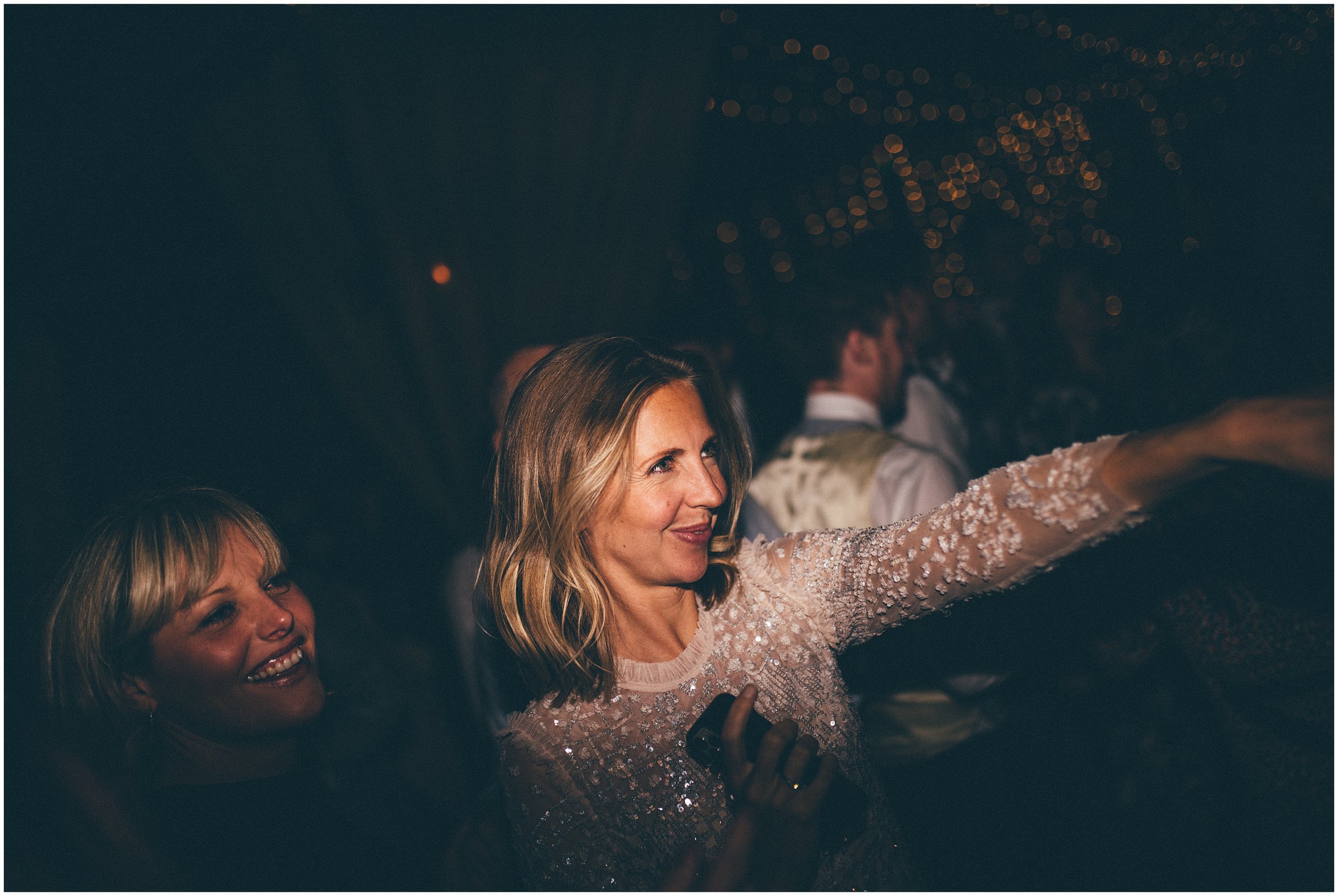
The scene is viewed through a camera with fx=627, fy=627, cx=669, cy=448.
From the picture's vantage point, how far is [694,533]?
1195 millimetres

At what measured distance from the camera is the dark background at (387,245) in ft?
5.39

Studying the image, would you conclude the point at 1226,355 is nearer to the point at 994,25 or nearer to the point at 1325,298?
the point at 1325,298

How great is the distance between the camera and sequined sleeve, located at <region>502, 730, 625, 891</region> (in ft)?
3.64

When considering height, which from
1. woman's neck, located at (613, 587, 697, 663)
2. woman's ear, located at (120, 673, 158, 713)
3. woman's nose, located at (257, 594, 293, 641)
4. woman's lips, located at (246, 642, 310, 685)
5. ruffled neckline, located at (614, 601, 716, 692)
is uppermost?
woman's nose, located at (257, 594, 293, 641)

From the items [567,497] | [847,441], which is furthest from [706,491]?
[847,441]

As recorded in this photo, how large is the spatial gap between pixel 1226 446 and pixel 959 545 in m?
0.37

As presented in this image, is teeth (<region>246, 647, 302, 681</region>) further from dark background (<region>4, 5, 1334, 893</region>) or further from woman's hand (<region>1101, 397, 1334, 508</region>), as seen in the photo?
woman's hand (<region>1101, 397, 1334, 508</region>)

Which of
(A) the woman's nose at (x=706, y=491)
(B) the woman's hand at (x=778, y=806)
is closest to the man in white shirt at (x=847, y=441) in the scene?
(A) the woman's nose at (x=706, y=491)

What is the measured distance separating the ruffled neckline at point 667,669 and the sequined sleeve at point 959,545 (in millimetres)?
211

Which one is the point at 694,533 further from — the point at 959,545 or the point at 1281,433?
the point at 1281,433

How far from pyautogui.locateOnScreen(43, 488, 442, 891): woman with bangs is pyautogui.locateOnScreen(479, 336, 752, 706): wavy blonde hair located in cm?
42

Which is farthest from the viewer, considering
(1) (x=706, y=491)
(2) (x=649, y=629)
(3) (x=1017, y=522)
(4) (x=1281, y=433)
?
(2) (x=649, y=629)

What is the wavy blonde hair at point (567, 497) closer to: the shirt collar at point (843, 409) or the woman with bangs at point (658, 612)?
the woman with bangs at point (658, 612)

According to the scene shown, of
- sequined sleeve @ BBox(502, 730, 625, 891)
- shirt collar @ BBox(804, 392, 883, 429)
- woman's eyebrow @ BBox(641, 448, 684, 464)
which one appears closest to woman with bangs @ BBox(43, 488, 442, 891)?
sequined sleeve @ BBox(502, 730, 625, 891)
